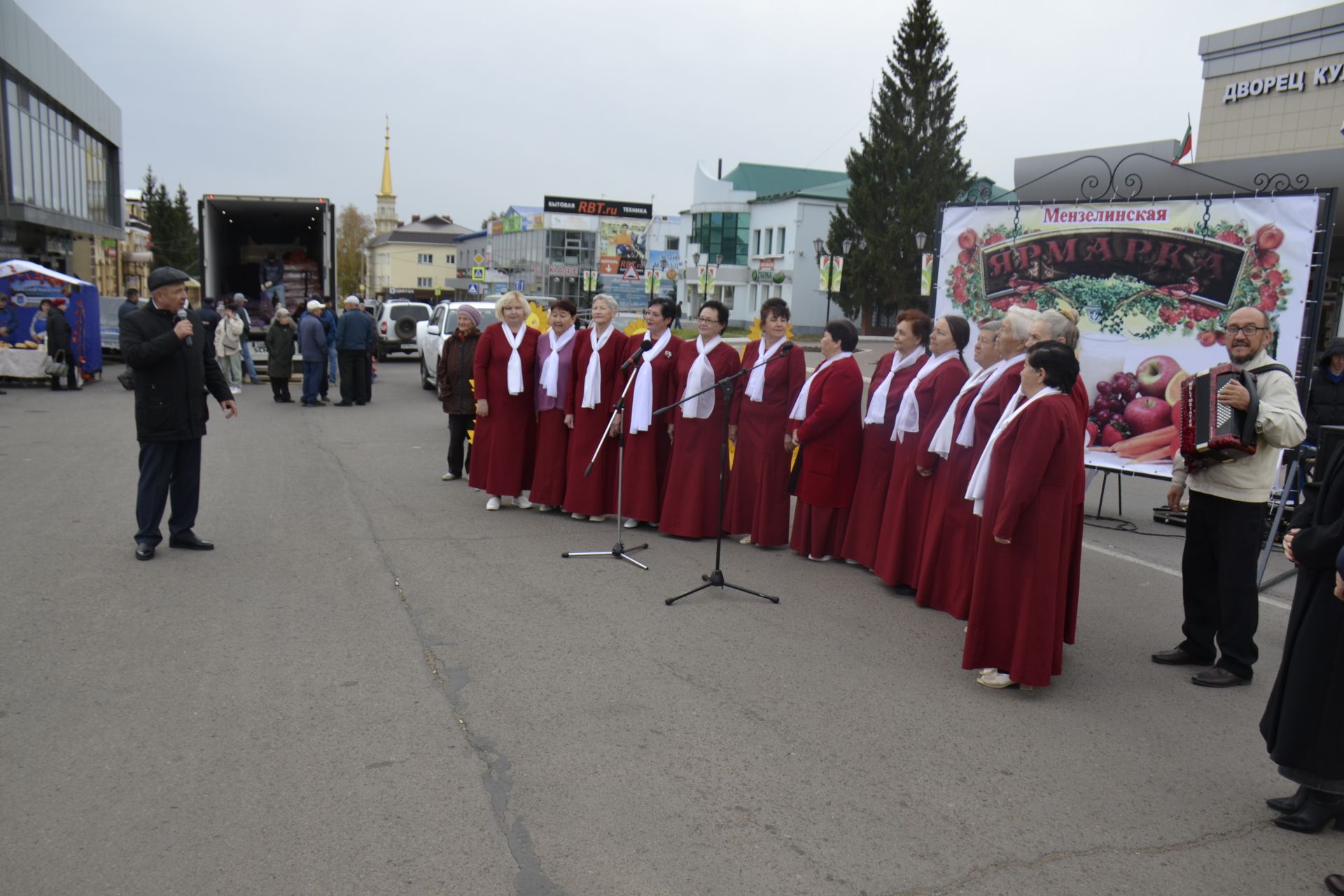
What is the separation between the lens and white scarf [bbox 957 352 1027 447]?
18.3 ft

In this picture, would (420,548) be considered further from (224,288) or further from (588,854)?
(224,288)

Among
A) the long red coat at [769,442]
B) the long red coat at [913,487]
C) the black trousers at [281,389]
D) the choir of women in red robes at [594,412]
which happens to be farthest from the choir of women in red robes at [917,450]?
the black trousers at [281,389]

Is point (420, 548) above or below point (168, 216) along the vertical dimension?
below

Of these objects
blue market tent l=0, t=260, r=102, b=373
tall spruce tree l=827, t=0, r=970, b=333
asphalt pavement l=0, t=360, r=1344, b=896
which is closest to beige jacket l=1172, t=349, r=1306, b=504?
asphalt pavement l=0, t=360, r=1344, b=896

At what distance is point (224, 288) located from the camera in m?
20.5

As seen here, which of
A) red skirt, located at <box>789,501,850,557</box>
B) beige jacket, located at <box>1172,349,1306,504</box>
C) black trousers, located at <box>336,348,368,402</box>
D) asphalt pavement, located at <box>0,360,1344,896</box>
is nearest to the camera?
asphalt pavement, located at <box>0,360,1344,896</box>

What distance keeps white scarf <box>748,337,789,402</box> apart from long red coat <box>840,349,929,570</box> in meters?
0.83

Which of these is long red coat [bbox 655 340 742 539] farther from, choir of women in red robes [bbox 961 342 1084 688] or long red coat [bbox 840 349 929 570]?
choir of women in red robes [bbox 961 342 1084 688]

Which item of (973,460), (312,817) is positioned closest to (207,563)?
(312,817)

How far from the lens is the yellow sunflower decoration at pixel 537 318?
29.1ft

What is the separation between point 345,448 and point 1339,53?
20058mm

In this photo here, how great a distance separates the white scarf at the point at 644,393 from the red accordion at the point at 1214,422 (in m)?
4.04

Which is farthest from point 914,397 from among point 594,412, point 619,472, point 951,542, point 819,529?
point 594,412

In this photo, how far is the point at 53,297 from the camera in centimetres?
1742
